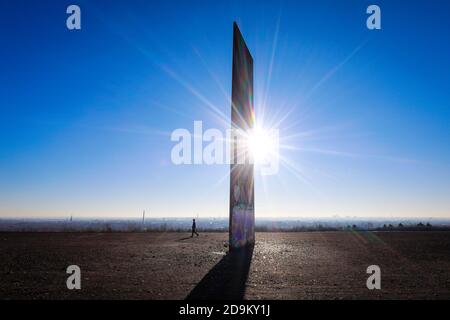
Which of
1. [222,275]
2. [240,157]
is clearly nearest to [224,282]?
[222,275]

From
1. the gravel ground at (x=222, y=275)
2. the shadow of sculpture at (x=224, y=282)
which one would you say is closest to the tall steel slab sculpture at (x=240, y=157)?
the gravel ground at (x=222, y=275)

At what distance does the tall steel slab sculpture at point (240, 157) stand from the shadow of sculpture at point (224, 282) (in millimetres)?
5510

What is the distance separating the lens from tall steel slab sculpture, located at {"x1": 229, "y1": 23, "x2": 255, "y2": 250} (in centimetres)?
→ 1973

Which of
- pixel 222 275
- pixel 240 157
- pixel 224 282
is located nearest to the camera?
pixel 224 282

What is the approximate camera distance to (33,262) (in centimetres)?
1348

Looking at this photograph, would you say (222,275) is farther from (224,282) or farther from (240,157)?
(240,157)

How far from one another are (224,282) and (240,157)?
38.3ft

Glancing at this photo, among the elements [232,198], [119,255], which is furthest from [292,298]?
[232,198]

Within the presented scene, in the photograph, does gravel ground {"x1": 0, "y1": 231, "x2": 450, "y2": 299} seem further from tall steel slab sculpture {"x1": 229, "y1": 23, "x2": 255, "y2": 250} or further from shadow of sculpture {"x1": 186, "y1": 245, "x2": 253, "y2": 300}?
tall steel slab sculpture {"x1": 229, "y1": 23, "x2": 255, "y2": 250}

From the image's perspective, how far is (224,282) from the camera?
Result: 984cm

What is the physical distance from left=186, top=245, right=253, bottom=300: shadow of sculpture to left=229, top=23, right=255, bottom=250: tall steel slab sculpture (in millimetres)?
5510

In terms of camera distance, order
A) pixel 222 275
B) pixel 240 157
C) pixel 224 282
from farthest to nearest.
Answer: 1. pixel 240 157
2. pixel 222 275
3. pixel 224 282
